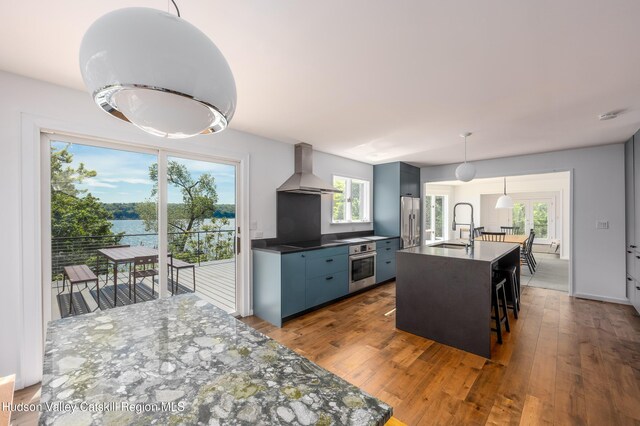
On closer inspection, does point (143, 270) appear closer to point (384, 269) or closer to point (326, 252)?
point (326, 252)

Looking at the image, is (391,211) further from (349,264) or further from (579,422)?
(579,422)

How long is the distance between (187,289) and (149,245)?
655 millimetres

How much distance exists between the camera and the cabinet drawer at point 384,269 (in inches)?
189

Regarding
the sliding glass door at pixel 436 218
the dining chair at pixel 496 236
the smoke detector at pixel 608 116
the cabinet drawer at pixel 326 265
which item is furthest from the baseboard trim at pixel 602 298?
the sliding glass door at pixel 436 218

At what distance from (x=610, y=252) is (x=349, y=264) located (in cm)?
378

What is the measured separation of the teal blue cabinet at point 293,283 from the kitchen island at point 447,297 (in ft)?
3.79

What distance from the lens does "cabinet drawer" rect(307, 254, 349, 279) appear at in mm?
3541

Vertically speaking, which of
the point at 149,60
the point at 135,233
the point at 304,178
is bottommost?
the point at 135,233

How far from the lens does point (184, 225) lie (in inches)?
120

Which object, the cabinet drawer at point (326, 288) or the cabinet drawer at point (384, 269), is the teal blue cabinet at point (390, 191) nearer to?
the cabinet drawer at point (384, 269)

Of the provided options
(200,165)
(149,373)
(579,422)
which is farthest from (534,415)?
(200,165)

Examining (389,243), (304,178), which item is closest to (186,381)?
(304,178)

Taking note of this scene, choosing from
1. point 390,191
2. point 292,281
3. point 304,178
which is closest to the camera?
point 292,281

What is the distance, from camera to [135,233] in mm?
2648
